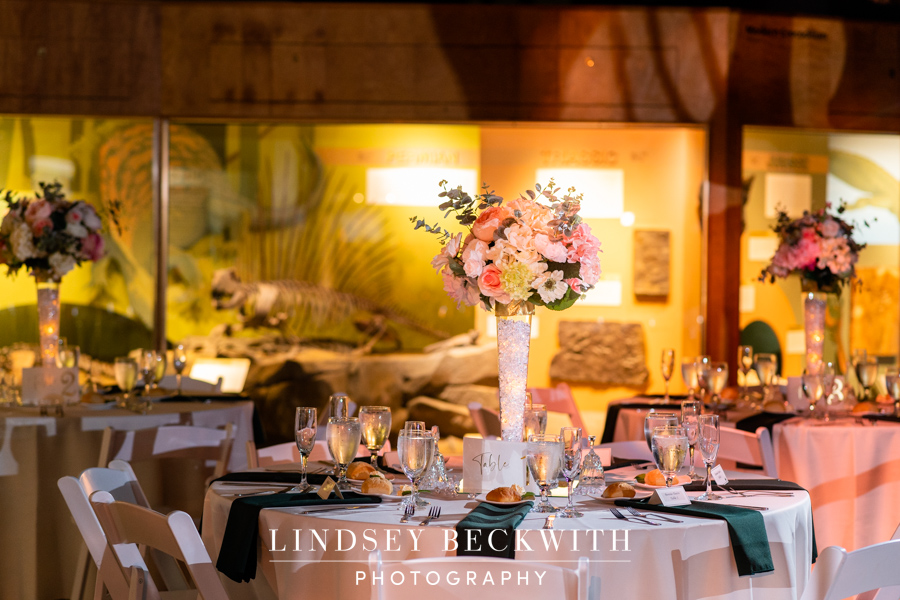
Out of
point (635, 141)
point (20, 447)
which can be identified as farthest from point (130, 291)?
point (635, 141)

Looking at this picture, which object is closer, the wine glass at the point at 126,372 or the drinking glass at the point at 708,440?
the drinking glass at the point at 708,440

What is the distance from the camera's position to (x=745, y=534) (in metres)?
2.14

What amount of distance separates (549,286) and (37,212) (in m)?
3.31

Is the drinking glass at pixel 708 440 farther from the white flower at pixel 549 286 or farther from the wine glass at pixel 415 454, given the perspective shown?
the wine glass at pixel 415 454

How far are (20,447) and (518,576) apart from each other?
3.11 metres

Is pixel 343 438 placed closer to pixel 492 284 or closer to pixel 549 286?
pixel 492 284

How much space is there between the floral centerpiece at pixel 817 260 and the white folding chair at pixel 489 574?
3.69m

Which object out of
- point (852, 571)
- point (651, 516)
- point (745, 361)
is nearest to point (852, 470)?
point (745, 361)

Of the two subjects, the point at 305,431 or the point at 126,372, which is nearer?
the point at 305,431

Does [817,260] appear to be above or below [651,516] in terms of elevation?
above

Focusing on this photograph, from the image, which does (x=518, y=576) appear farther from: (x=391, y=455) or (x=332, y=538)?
(x=391, y=455)

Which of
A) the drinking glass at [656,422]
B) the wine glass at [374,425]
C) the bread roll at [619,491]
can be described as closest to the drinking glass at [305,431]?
the wine glass at [374,425]

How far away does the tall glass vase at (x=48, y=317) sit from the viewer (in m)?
4.82

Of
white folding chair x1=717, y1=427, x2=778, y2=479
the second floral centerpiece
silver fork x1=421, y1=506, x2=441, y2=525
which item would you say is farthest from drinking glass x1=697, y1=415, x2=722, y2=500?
white folding chair x1=717, y1=427, x2=778, y2=479
